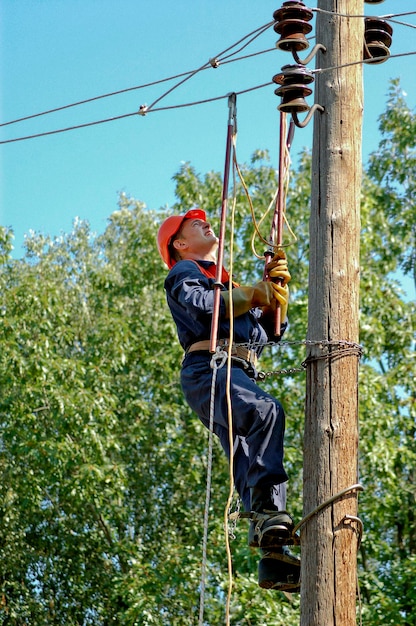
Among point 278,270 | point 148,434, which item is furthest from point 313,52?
point 148,434

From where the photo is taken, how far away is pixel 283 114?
477cm

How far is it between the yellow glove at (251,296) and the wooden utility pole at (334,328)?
272 millimetres

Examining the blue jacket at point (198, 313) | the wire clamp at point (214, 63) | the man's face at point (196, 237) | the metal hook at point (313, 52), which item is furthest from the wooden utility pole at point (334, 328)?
the wire clamp at point (214, 63)

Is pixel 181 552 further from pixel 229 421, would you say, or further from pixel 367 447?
pixel 229 421

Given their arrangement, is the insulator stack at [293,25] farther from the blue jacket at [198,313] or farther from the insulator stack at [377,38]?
the blue jacket at [198,313]

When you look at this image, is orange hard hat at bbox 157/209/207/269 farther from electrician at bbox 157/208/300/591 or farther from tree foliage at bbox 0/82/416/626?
tree foliage at bbox 0/82/416/626

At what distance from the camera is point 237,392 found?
426 centimetres

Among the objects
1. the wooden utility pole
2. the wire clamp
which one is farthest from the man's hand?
the wire clamp

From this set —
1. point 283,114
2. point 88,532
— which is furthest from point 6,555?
point 283,114

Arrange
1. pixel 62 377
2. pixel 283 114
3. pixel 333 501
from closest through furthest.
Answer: pixel 333 501, pixel 283 114, pixel 62 377

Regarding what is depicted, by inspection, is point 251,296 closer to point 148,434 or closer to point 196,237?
point 196,237

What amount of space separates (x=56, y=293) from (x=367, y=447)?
15.2 feet

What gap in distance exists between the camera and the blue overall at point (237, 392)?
4180mm

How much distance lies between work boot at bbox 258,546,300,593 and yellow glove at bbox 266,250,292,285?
108 cm
